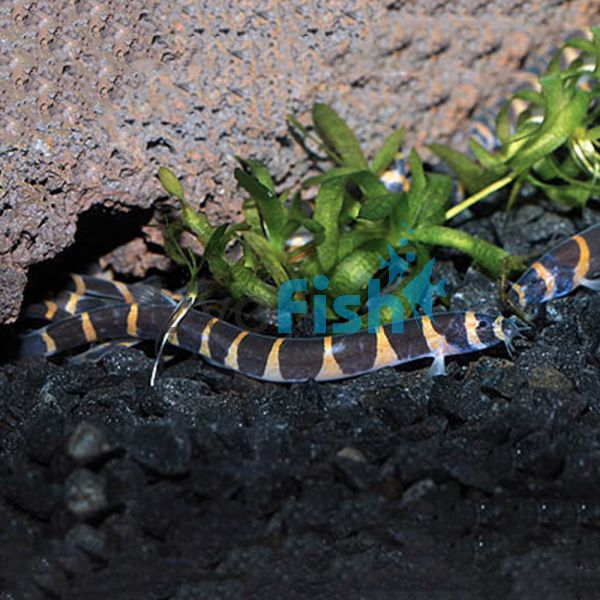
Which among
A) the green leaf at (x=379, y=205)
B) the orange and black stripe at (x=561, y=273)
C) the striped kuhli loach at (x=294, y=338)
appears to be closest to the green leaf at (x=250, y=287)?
the striped kuhli loach at (x=294, y=338)

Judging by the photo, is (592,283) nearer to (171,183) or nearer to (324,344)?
(324,344)

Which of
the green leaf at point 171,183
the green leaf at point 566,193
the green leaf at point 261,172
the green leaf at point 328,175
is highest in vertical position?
the green leaf at point 171,183

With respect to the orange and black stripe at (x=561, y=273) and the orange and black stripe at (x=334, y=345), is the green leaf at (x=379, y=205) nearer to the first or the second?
the orange and black stripe at (x=334, y=345)

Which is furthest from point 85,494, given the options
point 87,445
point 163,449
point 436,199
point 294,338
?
point 436,199

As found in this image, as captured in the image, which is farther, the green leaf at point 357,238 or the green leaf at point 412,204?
the green leaf at point 357,238

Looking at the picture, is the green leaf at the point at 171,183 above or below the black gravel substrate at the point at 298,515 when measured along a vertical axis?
above

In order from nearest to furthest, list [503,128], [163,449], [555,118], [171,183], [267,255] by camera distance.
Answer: [163,449]
[171,183]
[267,255]
[555,118]
[503,128]
